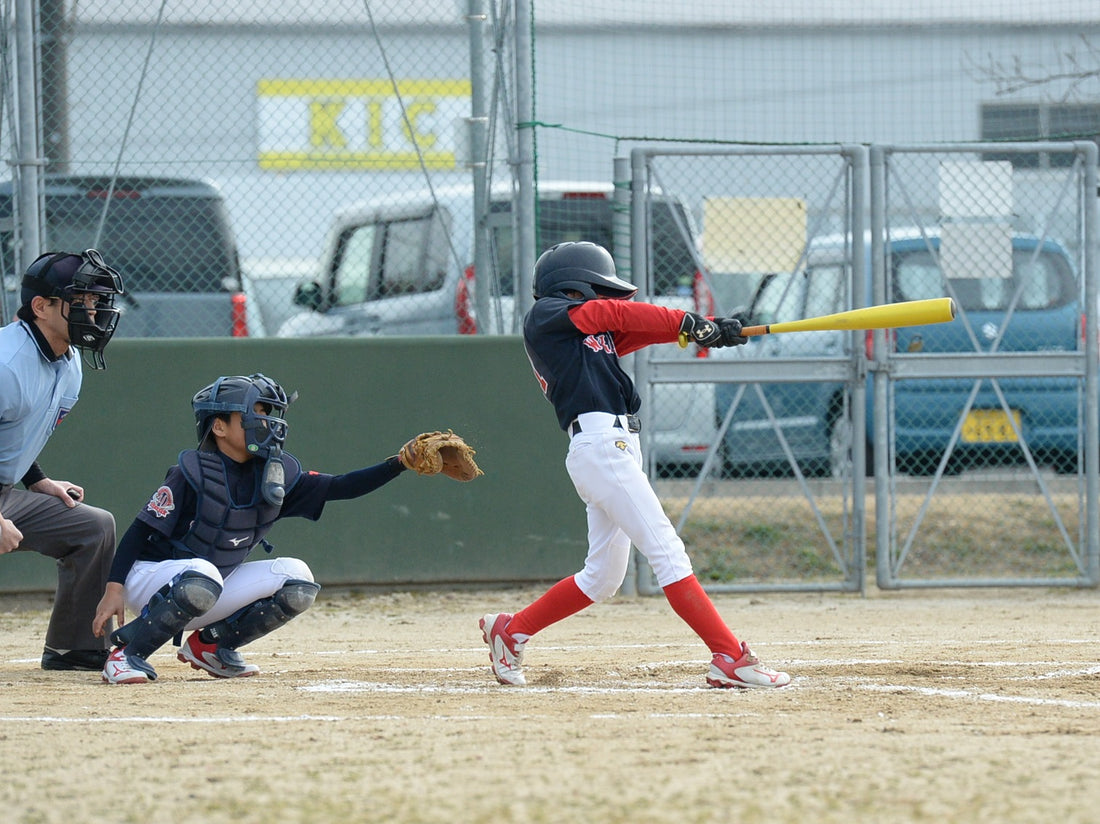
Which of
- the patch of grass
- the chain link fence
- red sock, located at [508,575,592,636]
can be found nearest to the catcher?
red sock, located at [508,575,592,636]

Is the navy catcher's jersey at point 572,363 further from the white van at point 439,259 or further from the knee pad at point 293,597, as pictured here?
the white van at point 439,259

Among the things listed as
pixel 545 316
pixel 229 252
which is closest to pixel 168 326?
pixel 229 252

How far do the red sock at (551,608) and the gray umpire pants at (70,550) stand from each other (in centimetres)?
180

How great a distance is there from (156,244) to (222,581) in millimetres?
3942

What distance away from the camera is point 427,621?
7527mm

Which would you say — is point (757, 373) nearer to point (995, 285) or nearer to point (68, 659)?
point (995, 285)

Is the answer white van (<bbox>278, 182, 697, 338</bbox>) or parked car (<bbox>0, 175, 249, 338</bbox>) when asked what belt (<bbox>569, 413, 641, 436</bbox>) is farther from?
parked car (<bbox>0, 175, 249, 338</bbox>)

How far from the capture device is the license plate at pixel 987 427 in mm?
8839

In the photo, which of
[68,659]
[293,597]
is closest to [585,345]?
[293,597]

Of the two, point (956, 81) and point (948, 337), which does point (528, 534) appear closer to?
point (948, 337)

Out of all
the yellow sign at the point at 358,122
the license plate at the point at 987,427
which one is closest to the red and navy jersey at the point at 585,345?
the yellow sign at the point at 358,122

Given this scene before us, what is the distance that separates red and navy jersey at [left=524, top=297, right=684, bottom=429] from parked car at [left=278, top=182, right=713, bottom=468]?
3.06m

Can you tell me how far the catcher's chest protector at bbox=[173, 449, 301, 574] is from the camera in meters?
5.18

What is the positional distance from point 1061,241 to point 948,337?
122 centimetres
